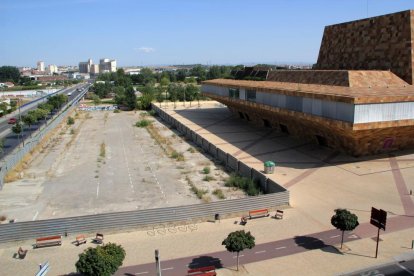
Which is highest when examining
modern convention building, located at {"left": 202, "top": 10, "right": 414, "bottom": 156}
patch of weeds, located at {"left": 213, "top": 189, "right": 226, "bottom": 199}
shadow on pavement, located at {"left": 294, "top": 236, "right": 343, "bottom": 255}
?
modern convention building, located at {"left": 202, "top": 10, "right": 414, "bottom": 156}

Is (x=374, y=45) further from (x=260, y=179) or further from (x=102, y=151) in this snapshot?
(x=102, y=151)

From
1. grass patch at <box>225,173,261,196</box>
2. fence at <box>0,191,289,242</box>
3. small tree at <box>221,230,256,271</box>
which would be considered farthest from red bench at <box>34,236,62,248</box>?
grass patch at <box>225,173,261,196</box>

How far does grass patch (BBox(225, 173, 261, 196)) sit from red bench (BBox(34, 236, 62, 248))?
13.0 m

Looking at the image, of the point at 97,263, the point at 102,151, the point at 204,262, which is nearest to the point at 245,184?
the point at 204,262

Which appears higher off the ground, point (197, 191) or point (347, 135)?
point (347, 135)

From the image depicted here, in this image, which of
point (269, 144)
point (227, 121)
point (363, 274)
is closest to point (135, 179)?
point (269, 144)

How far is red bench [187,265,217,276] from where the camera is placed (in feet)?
51.6

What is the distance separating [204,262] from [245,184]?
453 inches

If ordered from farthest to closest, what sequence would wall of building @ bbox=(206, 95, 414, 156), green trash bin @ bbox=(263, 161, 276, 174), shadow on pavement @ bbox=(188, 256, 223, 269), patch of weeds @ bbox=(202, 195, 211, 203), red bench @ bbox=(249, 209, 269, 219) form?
green trash bin @ bbox=(263, 161, 276, 174), wall of building @ bbox=(206, 95, 414, 156), patch of weeds @ bbox=(202, 195, 211, 203), red bench @ bbox=(249, 209, 269, 219), shadow on pavement @ bbox=(188, 256, 223, 269)

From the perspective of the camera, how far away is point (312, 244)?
19047mm

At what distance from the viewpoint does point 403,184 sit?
2808cm

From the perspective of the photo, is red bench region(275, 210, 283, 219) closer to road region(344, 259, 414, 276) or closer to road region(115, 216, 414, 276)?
road region(115, 216, 414, 276)

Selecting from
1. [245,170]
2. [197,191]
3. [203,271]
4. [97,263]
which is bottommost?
[203,271]

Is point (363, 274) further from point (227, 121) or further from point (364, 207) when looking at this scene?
point (227, 121)
